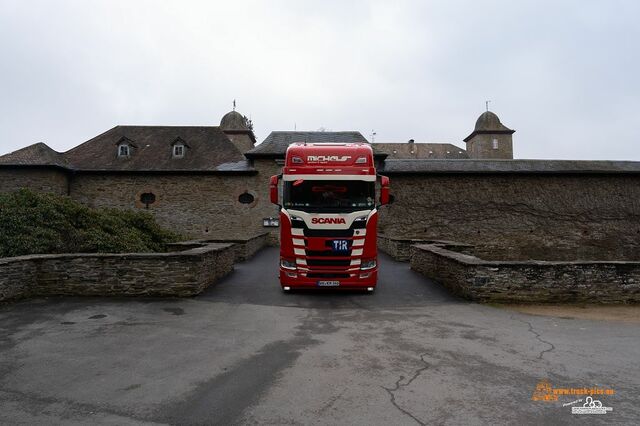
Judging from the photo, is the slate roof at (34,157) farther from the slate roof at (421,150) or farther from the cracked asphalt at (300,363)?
→ the slate roof at (421,150)

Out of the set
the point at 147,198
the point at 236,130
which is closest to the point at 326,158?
the point at 147,198

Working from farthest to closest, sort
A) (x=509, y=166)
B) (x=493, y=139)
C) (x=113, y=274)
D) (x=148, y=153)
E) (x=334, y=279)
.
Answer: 1. (x=493, y=139)
2. (x=148, y=153)
3. (x=509, y=166)
4. (x=334, y=279)
5. (x=113, y=274)

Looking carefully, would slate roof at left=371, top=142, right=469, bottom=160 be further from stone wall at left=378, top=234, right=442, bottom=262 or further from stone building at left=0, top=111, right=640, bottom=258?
stone wall at left=378, top=234, right=442, bottom=262

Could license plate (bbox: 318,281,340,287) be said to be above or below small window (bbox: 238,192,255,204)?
below

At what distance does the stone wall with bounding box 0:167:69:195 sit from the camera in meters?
23.3

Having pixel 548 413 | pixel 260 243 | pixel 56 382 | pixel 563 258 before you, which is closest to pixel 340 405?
pixel 548 413

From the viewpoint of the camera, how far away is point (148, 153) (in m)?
27.4

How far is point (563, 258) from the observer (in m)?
24.8

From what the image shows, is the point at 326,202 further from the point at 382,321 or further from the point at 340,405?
the point at 340,405

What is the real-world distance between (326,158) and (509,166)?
20.6 m

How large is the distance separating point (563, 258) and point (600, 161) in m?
7.56

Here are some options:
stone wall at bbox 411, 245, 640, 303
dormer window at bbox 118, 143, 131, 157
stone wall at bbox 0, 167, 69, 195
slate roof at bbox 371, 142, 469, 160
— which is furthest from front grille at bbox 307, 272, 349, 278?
slate roof at bbox 371, 142, 469, 160

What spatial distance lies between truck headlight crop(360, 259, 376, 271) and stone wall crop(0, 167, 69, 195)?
72.8 feet

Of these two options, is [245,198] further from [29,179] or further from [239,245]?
[29,179]
